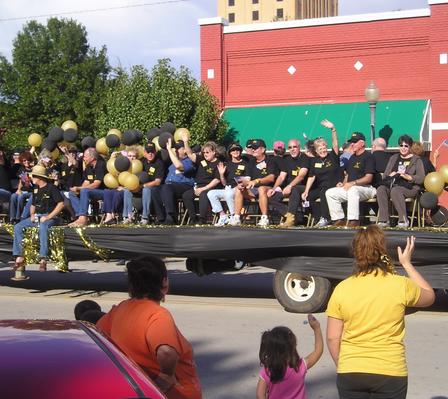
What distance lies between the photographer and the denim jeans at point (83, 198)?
14141 mm

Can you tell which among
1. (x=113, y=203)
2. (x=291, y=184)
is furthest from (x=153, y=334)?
(x=113, y=203)

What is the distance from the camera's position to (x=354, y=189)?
12.2m

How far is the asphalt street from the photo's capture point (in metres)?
7.76

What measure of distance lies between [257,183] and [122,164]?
99.7 inches

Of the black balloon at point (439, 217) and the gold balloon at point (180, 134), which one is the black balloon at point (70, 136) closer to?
the gold balloon at point (180, 134)

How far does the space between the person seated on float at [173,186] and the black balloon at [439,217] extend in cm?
408

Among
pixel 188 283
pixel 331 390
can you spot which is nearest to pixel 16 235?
pixel 188 283

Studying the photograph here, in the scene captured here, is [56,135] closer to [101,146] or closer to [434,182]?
[101,146]

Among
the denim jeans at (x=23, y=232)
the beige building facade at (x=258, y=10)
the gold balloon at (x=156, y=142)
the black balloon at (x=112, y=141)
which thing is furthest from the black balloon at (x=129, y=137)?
the beige building facade at (x=258, y=10)

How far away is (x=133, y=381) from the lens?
9.40 ft

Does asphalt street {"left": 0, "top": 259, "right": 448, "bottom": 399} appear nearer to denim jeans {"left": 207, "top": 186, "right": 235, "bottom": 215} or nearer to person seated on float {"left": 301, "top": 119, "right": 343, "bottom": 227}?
denim jeans {"left": 207, "top": 186, "right": 235, "bottom": 215}

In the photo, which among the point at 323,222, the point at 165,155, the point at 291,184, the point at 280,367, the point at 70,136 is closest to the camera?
the point at 280,367

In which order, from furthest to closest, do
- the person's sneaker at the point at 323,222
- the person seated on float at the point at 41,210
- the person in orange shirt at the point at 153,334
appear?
the person seated on float at the point at 41,210 < the person's sneaker at the point at 323,222 < the person in orange shirt at the point at 153,334

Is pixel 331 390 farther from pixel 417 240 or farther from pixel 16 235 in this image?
pixel 16 235
